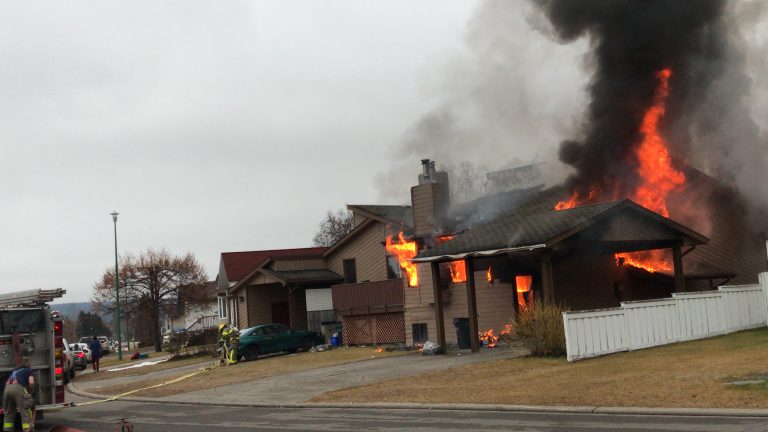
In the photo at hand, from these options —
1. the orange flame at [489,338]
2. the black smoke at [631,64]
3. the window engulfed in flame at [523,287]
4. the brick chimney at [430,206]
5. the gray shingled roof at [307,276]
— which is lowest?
the orange flame at [489,338]

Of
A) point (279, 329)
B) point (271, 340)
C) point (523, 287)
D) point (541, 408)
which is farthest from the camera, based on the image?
point (279, 329)

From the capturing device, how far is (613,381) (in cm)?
1412

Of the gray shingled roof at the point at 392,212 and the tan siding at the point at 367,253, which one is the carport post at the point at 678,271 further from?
the tan siding at the point at 367,253

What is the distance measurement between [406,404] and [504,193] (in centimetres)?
1502

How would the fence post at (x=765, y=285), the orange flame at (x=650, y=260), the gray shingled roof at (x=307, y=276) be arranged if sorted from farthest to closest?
the gray shingled roof at (x=307, y=276)
the orange flame at (x=650, y=260)
the fence post at (x=765, y=285)

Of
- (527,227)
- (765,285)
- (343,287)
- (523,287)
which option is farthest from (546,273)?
(343,287)

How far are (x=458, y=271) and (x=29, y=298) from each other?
49.1 feet

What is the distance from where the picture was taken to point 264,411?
50.6ft

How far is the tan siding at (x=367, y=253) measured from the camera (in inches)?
1310

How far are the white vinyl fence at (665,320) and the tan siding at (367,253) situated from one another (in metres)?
14.5

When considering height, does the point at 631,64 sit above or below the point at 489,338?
above

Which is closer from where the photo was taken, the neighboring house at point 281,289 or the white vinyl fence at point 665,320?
the white vinyl fence at point 665,320

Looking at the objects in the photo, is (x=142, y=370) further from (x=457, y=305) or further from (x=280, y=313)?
(x=457, y=305)

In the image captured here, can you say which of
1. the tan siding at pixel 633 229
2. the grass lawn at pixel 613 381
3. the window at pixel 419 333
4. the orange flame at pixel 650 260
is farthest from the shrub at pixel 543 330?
the window at pixel 419 333
